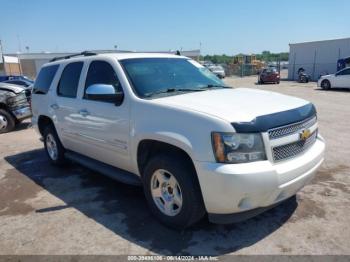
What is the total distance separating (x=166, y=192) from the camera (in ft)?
12.5

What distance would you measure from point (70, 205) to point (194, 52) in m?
68.3

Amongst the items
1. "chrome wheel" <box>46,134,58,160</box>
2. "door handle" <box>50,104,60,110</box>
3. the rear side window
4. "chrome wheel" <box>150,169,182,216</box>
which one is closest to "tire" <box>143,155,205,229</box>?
"chrome wheel" <box>150,169,182,216</box>

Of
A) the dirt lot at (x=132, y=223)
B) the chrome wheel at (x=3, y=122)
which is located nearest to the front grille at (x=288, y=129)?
the dirt lot at (x=132, y=223)

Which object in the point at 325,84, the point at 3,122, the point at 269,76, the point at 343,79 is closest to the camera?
the point at 3,122

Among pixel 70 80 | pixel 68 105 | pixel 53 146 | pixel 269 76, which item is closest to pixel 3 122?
pixel 53 146

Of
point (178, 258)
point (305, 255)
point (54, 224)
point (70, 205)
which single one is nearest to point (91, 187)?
point (70, 205)

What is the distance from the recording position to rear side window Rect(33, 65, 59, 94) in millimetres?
6184

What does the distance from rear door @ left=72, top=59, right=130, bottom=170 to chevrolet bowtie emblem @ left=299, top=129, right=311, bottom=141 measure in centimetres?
192

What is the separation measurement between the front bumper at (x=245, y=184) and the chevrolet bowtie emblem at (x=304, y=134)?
0.27m

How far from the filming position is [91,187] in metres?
5.23

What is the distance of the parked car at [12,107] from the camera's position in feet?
34.4

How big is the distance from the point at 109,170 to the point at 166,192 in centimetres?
116

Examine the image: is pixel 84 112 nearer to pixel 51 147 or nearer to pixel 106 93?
pixel 106 93

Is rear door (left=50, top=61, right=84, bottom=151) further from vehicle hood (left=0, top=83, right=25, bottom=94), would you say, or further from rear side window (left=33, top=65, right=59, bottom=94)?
vehicle hood (left=0, top=83, right=25, bottom=94)
